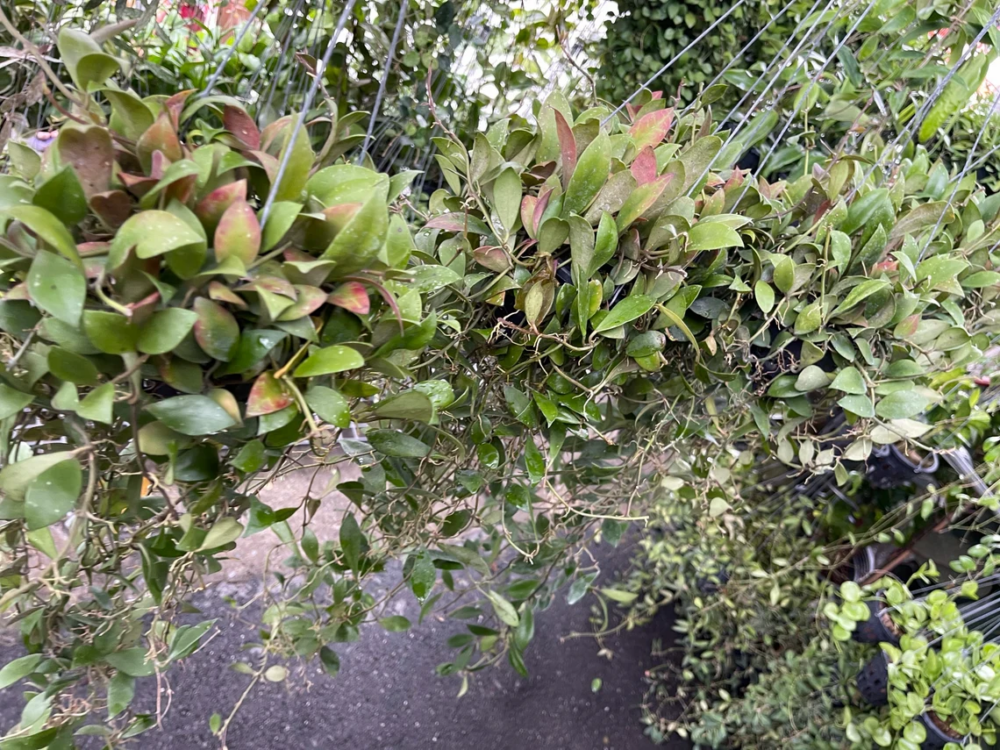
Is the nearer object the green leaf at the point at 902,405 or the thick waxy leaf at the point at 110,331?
the thick waxy leaf at the point at 110,331

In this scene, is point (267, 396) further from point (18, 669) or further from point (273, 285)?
point (18, 669)

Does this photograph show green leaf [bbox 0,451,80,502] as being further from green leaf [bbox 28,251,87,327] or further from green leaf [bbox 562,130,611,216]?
green leaf [bbox 562,130,611,216]

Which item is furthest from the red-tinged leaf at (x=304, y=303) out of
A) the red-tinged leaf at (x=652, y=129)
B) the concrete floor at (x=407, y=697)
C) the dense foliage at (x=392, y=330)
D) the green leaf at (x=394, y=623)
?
the concrete floor at (x=407, y=697)

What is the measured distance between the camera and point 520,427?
0.56 m

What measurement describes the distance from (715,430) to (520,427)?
265mm

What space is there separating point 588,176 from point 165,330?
31cm

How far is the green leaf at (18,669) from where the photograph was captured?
49 centimetres

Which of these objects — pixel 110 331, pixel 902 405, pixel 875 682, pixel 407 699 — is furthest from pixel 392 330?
pixel 407 699

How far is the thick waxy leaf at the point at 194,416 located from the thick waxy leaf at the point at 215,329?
3cm

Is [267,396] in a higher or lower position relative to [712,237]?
lower

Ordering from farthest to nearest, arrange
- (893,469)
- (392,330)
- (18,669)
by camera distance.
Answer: (893,469), (18,669), (392,330)

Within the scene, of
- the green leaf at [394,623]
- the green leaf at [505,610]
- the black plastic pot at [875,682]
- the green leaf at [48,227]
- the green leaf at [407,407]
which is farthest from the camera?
the black plastic pot at [875,682]

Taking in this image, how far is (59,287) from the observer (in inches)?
11.0

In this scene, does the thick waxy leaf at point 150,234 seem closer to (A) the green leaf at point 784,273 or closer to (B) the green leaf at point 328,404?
(B) the green leaf at point 328,404
